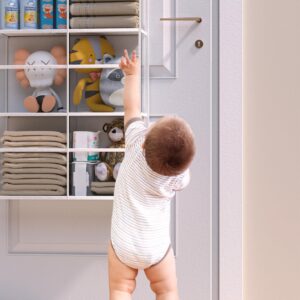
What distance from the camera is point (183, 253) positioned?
2689 mm

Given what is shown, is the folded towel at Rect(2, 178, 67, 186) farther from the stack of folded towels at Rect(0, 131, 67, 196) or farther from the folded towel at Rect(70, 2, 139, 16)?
the folded towel at Rect(70, 2, 139, 16)

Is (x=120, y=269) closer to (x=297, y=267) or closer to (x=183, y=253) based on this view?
(x=183, y=253)

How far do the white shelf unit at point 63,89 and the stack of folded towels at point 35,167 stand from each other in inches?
0.7

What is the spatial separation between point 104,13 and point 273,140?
689mm

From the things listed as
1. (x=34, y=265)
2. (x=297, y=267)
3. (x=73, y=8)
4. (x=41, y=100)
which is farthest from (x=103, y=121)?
(x=297, y=267)

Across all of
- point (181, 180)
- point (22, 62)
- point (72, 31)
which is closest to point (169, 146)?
point (181, 180)

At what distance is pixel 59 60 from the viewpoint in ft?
8.43

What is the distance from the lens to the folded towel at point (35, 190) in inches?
98.7

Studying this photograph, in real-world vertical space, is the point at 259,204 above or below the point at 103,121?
below

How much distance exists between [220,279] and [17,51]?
1002 mm

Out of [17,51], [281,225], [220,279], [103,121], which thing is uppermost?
[17,51]

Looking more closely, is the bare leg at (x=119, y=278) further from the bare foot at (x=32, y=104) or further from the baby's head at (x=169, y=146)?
the bare foot at (x=32, y=104)

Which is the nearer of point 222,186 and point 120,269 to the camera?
point 120,269

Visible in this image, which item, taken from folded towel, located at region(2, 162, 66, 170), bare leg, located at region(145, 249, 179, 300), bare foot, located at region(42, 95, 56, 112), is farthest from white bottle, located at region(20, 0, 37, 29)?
bare leg, located at region(145, 249, 179, 300)
